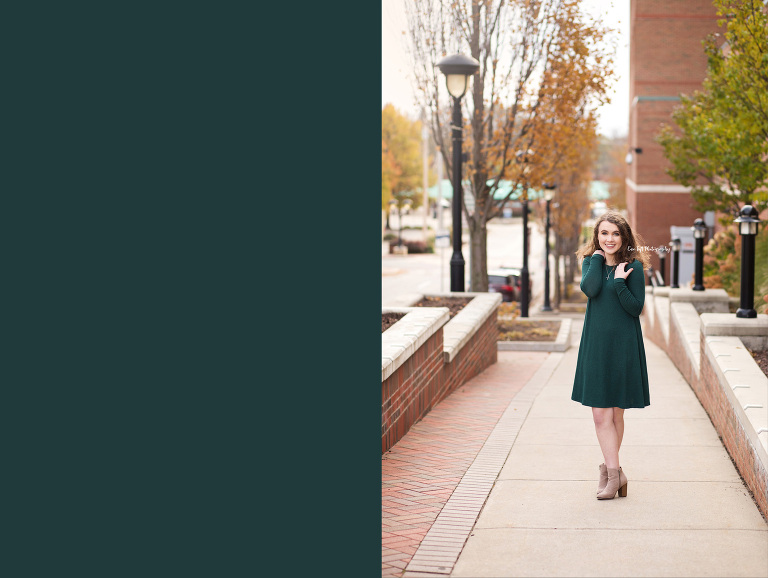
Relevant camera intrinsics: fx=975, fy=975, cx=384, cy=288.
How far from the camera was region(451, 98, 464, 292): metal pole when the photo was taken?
1312 cm

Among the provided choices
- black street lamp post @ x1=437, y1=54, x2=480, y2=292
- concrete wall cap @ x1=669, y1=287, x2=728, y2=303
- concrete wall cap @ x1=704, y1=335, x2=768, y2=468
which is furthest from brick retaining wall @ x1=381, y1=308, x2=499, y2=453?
concrete wall cap @ x1=669, y1=287, x2=728, y2=303

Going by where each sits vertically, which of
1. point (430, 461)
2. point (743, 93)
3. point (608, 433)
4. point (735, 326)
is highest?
point (743, 93)

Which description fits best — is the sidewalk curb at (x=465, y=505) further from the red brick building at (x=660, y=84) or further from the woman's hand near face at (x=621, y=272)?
the red brick building at (x=660, y=84)

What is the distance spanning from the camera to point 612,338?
5.65 m

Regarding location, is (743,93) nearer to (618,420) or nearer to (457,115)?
(457,115)

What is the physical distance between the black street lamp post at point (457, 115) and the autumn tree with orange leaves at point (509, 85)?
460 centimetres

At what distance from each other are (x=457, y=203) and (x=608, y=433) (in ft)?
26.9

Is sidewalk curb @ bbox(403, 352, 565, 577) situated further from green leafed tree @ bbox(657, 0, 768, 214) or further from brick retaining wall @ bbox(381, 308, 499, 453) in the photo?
green leafed tree @ bbox(657, 0, 768, 214)

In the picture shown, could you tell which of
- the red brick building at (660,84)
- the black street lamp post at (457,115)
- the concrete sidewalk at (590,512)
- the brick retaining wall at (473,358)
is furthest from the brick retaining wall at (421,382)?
the red brick building at (660,84)

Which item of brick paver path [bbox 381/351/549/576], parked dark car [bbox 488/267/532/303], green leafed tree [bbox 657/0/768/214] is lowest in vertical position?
parked dark car [bbox 488/267/532/303]

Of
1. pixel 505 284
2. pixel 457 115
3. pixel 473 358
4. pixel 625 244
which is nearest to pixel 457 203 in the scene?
pixel 457 115

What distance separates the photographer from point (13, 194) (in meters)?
2.72

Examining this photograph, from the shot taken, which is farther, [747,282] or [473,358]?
[473,358]

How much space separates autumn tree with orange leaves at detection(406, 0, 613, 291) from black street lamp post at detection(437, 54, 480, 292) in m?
4.60
